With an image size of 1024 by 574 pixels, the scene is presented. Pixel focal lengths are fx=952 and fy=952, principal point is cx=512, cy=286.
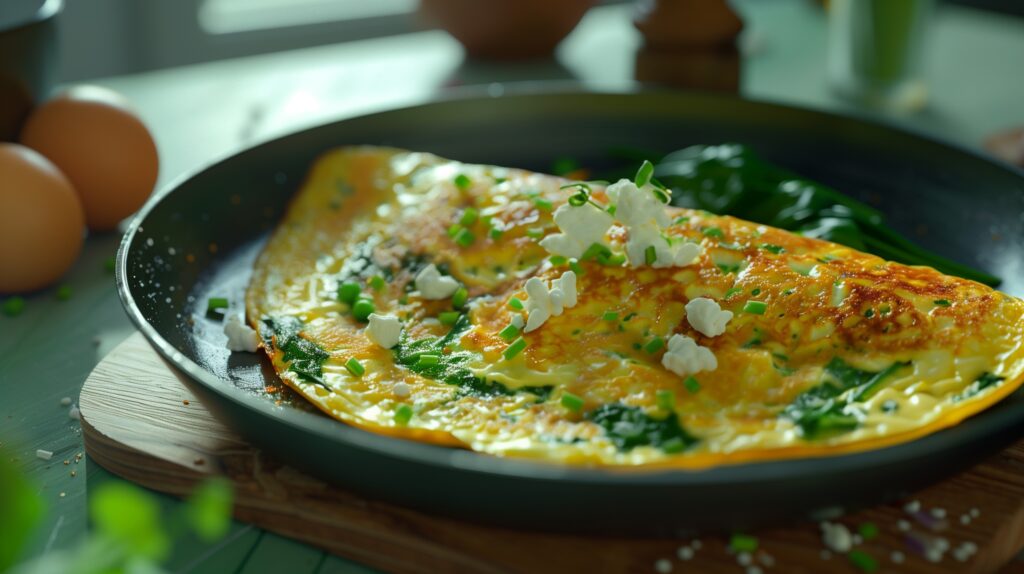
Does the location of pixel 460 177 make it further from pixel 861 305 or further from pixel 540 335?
pixel 861 305

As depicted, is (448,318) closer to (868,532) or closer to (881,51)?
(868,532)

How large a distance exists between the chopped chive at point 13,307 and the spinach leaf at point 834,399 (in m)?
1.83

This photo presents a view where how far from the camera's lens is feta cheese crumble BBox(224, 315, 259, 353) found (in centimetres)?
199

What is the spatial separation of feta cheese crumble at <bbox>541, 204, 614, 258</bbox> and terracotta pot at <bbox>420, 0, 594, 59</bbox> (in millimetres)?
2274

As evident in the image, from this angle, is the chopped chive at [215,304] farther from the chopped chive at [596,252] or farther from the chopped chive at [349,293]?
the chopped chive at [596,252]

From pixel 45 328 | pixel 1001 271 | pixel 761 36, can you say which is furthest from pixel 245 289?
pixel 761 36

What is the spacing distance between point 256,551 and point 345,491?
18cm

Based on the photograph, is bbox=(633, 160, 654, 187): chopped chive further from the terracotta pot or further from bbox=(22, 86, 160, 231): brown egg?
the terracotta pot

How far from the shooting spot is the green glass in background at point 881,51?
11.5 feet

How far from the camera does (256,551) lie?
1594 mm

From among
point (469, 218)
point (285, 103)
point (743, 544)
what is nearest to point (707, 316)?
point (743, 544)

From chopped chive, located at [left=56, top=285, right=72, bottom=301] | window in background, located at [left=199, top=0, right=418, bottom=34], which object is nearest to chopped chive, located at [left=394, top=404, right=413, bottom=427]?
chopped chive, located at [left=56, top=285, right=72, bottom=301]

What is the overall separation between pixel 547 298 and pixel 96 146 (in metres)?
1.46

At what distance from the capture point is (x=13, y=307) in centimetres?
233
